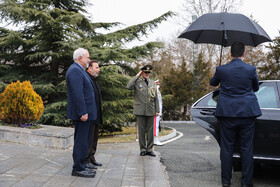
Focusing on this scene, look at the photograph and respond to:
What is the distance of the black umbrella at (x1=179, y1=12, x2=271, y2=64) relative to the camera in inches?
170

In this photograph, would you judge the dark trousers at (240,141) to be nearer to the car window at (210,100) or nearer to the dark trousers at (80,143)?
the car window at (210,100)

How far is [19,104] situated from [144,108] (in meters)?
Answer: 3.07

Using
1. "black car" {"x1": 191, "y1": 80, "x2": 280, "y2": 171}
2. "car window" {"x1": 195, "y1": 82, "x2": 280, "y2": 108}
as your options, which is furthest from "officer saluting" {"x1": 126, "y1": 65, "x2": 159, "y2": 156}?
"black car" {"x1": 191, "y1": 80, "x2": 280, "y2": 171}

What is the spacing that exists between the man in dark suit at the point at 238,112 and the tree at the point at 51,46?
720cm

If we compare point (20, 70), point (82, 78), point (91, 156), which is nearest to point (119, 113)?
point (20, 70)

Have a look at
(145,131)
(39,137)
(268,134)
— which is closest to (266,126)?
(268,134)

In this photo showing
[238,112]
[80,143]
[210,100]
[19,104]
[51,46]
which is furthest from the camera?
[51,46]

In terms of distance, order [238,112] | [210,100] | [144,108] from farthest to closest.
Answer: [144,108]
[210,100]
[238,112]

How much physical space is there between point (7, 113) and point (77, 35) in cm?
610

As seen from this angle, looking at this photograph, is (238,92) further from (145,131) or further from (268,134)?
(145,131)

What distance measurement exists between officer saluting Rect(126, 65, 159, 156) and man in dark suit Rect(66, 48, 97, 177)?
6.40 ft

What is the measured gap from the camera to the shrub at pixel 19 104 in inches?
267

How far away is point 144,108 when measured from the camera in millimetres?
6062

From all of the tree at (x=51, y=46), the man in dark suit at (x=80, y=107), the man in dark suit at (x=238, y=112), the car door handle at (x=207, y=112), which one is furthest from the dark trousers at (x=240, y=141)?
the tree at (x=51, y=46)
